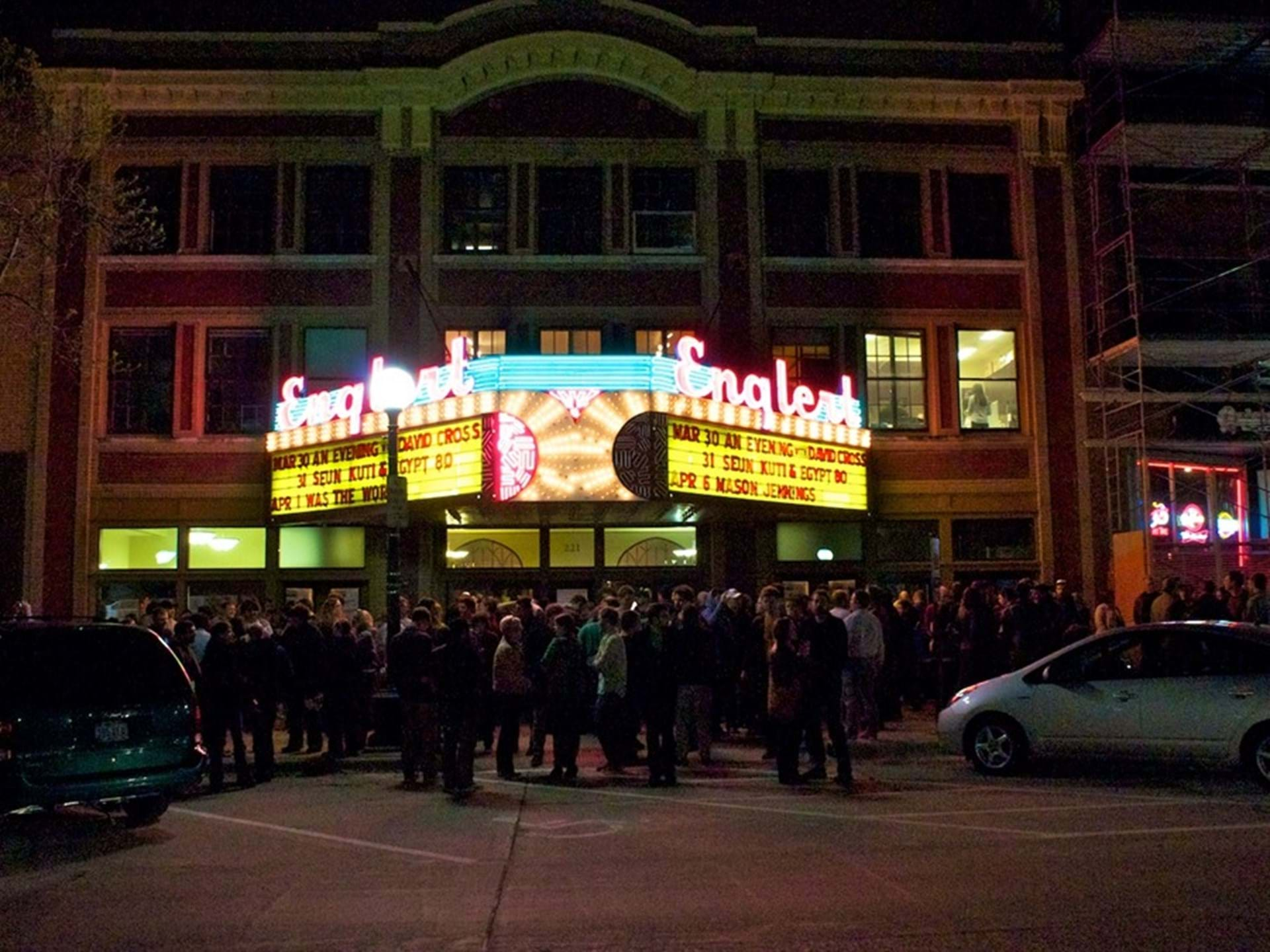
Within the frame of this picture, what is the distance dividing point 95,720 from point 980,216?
19.6 meters

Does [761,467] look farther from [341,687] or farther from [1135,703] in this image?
[1135,703]

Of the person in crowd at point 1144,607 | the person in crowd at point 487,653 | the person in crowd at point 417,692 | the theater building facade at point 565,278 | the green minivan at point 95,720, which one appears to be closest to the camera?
the green minivan at point 95,720

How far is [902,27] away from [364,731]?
1842 centimetres

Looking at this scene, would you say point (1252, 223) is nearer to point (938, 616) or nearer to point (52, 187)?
point (938, 616)

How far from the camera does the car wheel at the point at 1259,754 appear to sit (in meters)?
11.8

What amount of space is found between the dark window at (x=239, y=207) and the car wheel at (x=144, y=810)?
49.2 ft

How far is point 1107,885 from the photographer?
26.5 feet

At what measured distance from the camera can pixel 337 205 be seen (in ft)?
78.3

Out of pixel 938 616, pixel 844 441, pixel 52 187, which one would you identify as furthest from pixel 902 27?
pixel 52 187

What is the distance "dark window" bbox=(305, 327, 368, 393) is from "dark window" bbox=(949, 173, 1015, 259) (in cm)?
1134

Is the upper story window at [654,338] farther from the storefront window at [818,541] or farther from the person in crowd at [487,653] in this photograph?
the person in crowd at [487,653]

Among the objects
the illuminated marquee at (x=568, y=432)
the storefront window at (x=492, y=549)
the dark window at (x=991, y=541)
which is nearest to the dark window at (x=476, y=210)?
the illuminated marquee at (x=568, y=432)

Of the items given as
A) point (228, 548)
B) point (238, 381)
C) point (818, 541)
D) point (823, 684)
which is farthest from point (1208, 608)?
point (238, 381)

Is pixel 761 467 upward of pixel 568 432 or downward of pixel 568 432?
downward
